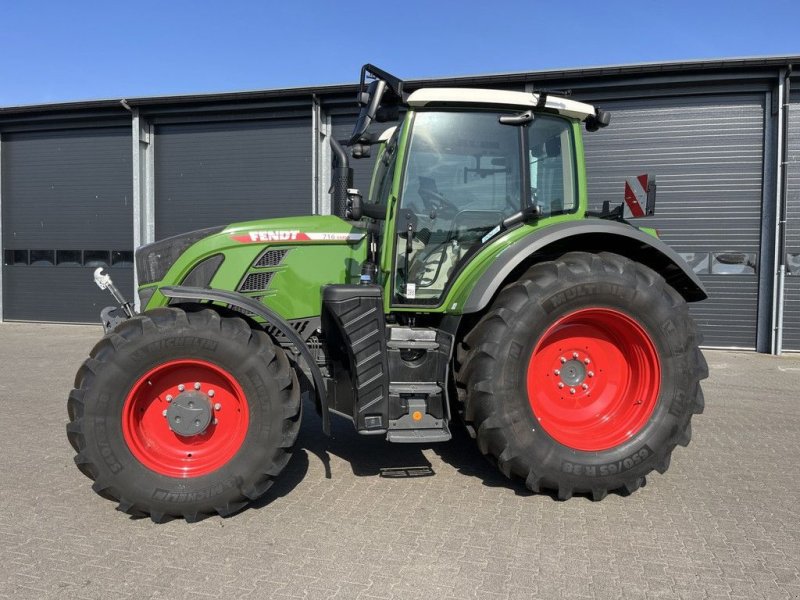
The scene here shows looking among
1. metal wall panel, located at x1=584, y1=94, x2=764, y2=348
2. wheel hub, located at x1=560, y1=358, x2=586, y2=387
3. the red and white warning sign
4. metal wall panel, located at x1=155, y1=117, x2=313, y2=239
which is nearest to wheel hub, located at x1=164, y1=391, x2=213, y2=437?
wheel hub, located at x1=560, y1=358, x2=586, y2=387

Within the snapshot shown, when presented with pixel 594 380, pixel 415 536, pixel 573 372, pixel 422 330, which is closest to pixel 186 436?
pixel 415 536

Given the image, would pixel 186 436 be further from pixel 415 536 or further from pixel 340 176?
pixel 340 176

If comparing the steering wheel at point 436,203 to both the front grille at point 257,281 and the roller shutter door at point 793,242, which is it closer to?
the front grille at point 257,281

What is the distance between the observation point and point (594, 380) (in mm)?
3607

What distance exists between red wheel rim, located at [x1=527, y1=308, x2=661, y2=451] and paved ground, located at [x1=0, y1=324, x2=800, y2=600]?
41cm

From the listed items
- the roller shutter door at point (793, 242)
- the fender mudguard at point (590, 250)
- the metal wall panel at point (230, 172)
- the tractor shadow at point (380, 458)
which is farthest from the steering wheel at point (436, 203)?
the roller shutter door at point (793, 242)

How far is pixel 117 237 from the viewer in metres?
12.1

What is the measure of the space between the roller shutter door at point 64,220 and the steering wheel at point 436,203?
10295 millimetres

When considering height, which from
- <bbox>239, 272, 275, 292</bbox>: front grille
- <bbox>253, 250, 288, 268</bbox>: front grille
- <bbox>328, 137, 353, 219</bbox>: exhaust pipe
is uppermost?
<bbox>328, 137, 353, 219</bbox>: exhaust pipe

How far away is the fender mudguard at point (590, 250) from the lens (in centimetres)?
327

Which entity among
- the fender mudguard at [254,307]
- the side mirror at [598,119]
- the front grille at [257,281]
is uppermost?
the side mirror at [598,119]

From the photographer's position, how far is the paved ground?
2.44 meters

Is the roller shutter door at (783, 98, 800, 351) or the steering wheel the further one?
the roller shutter door at (783, 98, 800, 351)

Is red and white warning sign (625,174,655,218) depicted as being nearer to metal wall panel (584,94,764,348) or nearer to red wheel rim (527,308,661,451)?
red wheel rim (527,308,661,451)
